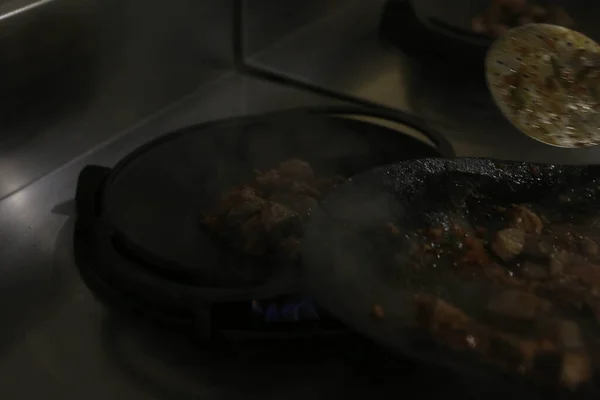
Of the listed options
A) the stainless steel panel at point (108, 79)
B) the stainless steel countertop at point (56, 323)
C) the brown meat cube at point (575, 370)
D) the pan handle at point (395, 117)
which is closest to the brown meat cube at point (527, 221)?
the pan handle at point (395, 117)

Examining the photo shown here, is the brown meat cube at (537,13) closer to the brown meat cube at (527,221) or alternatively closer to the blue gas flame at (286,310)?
the brown meat cube at (527,221)

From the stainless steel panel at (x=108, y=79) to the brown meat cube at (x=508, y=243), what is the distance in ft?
1.64

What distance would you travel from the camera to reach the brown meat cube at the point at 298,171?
72cm

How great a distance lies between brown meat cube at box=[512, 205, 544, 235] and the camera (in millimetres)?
679

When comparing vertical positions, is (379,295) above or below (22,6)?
below

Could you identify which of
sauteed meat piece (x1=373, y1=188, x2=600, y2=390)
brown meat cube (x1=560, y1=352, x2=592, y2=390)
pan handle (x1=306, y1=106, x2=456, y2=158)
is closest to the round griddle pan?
pan handle (x1=306, y1=106, x2=456, y2=158)

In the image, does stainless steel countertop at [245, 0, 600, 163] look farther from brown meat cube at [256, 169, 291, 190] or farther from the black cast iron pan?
brown meat cube at [256, 169, 291, 190]

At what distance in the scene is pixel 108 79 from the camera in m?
0.84

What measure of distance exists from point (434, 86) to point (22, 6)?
603 millimetres

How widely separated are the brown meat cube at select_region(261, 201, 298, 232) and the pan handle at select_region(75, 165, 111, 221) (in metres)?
0.15

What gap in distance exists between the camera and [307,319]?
50cm

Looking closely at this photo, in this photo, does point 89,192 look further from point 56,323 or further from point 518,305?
point 518,305

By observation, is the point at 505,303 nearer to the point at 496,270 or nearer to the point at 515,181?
the point at 496,270

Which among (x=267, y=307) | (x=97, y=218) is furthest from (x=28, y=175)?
(x=267, y=307)
